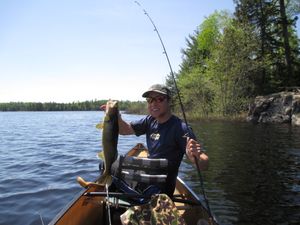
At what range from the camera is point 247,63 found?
3381 cm

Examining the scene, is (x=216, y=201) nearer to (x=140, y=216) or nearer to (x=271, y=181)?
(x=271, y=181)

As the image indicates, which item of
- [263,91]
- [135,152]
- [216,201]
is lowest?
[216,201]

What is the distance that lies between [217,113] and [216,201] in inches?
1120

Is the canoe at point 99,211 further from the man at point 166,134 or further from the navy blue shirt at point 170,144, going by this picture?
the man at point 166,134

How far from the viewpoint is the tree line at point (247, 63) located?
3391cm

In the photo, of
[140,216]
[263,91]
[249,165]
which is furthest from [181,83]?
[140,216]

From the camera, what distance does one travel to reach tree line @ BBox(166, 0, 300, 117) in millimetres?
33906

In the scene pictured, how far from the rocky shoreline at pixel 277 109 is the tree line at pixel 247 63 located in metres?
3.44

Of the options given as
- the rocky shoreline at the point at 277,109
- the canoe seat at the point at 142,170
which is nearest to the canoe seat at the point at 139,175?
the canoe seat at the point at 142,170

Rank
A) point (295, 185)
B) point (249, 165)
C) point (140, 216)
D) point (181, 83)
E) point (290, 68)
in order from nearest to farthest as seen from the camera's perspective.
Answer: point (140, 216) < point (295, 185) < point (249, 165) < point (290, 68) < point (181, 83)

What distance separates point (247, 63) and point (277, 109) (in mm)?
6379

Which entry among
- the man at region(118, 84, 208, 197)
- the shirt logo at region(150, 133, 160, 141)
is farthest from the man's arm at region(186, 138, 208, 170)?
the shirt logo at region(150, 133, 160, 141)

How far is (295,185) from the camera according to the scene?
891 cm

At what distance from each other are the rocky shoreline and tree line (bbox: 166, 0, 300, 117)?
3437 mm
